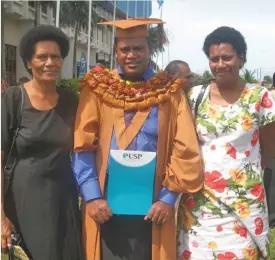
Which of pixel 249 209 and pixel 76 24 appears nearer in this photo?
pixel 249 209

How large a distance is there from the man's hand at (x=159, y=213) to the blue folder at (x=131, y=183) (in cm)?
3

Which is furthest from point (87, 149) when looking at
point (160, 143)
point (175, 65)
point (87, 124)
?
point (175, 65)

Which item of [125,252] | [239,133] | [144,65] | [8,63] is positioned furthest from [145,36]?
[8,63]

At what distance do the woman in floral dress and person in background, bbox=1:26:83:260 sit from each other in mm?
682

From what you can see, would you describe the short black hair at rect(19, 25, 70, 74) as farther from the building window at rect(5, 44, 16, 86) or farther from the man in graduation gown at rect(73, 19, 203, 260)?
the building window at rect(5, 44, 16, 86)

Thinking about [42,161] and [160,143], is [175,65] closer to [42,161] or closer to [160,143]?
[160,143]

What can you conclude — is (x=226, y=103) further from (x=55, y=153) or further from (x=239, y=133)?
(x=55, y=153)

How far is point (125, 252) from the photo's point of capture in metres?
2.61

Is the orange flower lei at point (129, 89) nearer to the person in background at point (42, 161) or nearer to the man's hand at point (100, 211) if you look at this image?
the person in background at point (42, 161)

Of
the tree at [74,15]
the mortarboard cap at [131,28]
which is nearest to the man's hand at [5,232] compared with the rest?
the mortarboard cap at [131,28]

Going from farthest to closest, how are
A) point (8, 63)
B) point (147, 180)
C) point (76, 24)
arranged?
point (76, 24) → point (8, 63) → point (147, 180)

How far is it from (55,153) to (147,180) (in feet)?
1.67

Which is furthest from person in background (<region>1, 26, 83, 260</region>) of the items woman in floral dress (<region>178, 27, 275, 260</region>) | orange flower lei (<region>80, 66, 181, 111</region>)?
woman in floral dress (<region>178, 27, 275, 260</region>)

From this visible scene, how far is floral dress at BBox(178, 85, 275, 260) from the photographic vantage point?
264 centimetres
